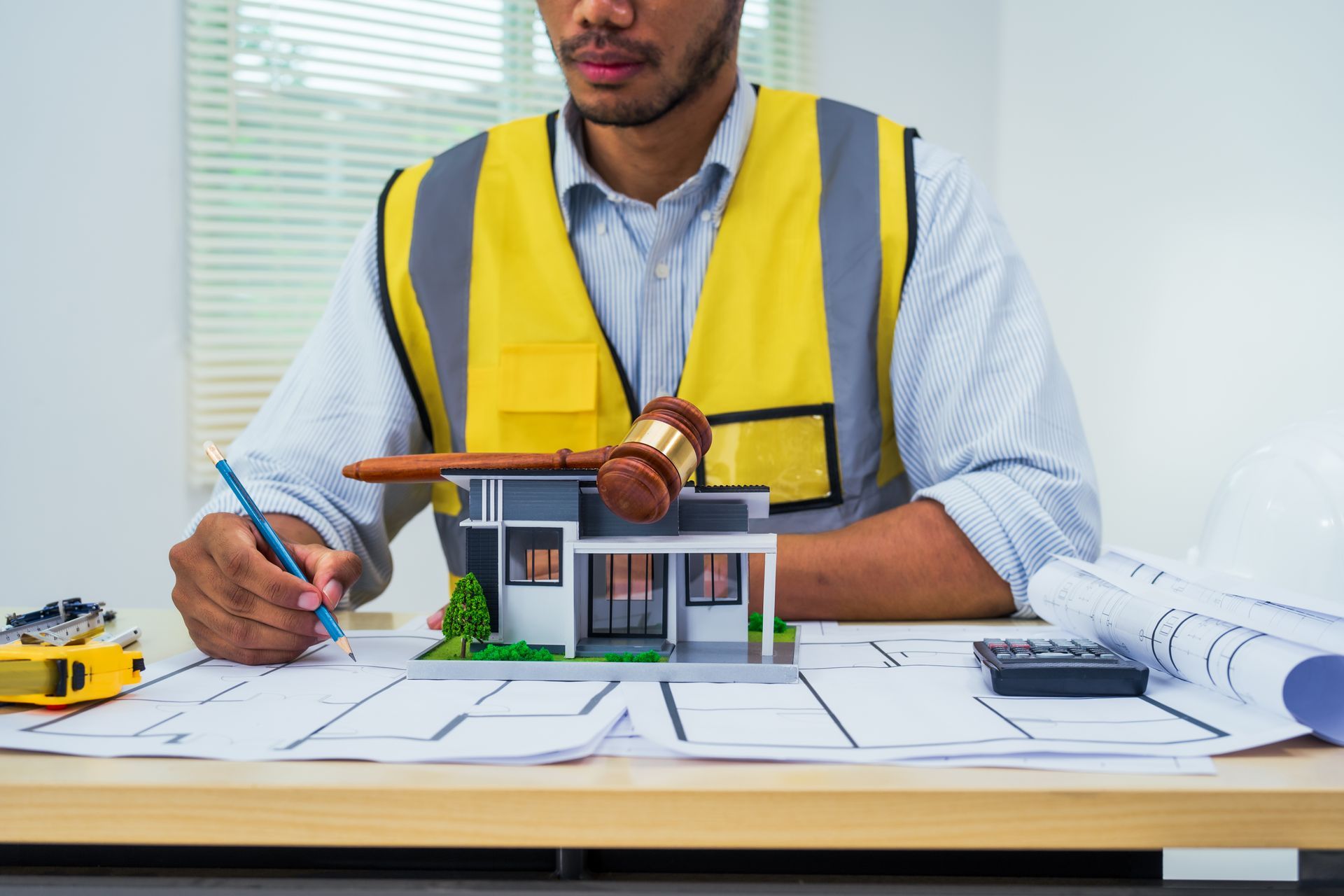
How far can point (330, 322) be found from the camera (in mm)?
1463

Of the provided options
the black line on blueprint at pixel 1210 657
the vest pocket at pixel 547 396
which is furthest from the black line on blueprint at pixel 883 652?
the vest pocket at pixel 547 396

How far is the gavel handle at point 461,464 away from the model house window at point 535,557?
56 millimetres

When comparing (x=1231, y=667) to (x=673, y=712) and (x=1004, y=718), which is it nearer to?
(x=1004, y=718)

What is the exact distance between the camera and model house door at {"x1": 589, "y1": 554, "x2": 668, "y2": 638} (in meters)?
0.83

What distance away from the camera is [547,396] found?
1.37 meters

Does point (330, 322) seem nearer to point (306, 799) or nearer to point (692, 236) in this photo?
point (692, 236)

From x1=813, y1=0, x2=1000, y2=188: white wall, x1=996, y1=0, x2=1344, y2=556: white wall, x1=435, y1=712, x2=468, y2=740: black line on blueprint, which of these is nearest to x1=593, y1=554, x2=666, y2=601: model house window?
x1=435, y1=712, x2=468, y2=740: black line on blueprint

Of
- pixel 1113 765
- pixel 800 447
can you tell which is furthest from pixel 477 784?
pixel 800 447

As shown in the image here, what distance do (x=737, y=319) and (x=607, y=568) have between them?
1.99 feet

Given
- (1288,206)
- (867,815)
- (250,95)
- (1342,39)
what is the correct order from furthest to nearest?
(250,95), (1288,206), (1342,39), (867,815)

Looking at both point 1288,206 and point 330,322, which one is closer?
point 330,322

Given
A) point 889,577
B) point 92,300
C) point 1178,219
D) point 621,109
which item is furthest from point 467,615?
point 1178,219

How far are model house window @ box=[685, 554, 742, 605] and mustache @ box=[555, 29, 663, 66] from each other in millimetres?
788

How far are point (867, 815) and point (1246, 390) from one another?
2328 mm
